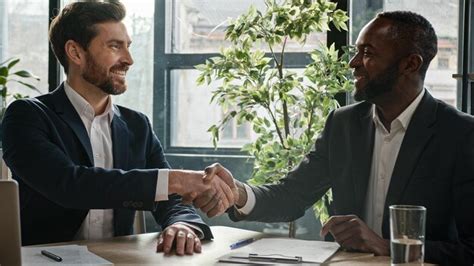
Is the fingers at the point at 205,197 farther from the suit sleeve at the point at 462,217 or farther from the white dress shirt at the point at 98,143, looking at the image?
the suit sleeve at the point at 462,217

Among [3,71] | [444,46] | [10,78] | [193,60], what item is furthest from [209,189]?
[10,78]

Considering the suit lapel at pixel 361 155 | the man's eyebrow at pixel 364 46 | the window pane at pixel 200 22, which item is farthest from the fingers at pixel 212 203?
the window pane at pixel 200 22

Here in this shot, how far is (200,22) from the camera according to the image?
181 inches

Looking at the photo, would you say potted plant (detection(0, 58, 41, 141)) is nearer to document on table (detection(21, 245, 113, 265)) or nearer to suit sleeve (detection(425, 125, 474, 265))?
document on table (detection(21, 245, 113, 265))

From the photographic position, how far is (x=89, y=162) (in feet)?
9.14

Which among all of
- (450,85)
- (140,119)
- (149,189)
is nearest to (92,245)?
(149,189)

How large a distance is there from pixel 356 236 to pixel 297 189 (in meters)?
0.67

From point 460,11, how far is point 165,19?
1.79 metres

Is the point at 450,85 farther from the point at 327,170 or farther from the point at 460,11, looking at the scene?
the point at 327,170

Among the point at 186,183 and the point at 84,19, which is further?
the point at 84,19

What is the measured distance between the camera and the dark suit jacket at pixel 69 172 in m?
2.46

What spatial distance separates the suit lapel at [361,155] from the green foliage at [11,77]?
2.69m

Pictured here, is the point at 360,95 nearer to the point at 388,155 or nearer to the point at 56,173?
the point at 388,155

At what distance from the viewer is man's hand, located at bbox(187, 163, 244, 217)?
262 centimetres
